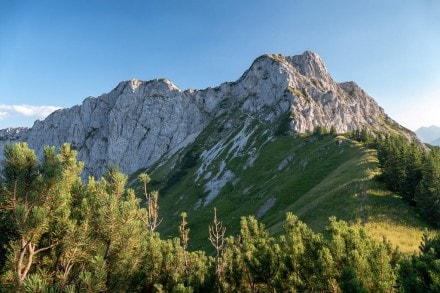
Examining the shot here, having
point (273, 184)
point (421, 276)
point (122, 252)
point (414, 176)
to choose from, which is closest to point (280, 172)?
point (273, 184)

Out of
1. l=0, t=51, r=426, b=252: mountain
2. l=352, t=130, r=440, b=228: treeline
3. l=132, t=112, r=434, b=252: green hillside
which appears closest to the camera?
l=352, t=130, r=440, b=228: treeline

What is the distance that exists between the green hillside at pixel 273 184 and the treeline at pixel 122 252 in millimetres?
31571

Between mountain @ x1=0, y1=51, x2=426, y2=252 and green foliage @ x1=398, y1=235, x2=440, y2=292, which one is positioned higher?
mountain @ x1=0, y1=51, x2=426, y2=252

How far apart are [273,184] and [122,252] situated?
98042 mm

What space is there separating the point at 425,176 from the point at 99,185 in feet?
191

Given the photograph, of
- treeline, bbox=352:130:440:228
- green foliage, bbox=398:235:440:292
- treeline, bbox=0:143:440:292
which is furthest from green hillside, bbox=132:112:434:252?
treeline, bbox=0:143:440:292

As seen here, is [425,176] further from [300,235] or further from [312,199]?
[300,235]

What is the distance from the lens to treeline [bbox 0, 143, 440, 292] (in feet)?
30.8

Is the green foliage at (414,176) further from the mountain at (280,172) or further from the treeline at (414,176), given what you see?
the mountain at (280,172)

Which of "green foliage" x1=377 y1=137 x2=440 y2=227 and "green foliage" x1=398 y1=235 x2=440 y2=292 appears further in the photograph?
"green foliage" x1=377 y1=137 x2=440 y2=227

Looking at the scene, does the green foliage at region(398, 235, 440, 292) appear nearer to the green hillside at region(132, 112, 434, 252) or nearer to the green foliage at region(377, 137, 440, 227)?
the green hillside at region(132, 112, 434, 252)

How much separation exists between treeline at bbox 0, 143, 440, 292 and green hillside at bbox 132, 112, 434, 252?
31.6 m

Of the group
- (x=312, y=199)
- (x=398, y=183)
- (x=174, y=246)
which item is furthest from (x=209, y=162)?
(x=174, y=246)

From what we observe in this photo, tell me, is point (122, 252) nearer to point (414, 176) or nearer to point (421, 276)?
point (421, 276)
